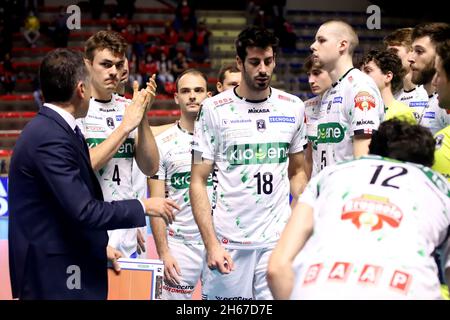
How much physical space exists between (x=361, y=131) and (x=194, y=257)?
5.27 ft

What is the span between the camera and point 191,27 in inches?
842

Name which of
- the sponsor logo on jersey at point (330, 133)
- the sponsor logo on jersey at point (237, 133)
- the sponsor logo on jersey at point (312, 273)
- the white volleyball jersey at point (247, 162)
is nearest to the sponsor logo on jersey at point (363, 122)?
the sponsor logo on jersey at point (330, 133)

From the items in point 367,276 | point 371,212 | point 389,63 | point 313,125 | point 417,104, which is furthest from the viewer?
point 417,104

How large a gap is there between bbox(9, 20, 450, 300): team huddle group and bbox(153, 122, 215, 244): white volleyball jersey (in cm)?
1

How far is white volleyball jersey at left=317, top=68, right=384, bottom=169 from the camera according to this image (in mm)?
4875

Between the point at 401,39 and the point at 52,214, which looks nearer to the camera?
the point at 52,214

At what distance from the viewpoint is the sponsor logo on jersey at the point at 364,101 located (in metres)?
4.88

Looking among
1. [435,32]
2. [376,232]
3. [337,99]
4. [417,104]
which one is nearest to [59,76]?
[376,232]

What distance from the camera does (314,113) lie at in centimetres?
566

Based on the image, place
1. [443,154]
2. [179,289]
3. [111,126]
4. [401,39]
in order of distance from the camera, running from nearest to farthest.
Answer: [443,154], [111,126], [179,289], [401,39]

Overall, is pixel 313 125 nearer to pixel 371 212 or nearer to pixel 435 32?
pixel 435 32

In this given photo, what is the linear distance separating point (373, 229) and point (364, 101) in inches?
86.6

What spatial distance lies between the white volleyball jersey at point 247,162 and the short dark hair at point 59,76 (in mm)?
1270
